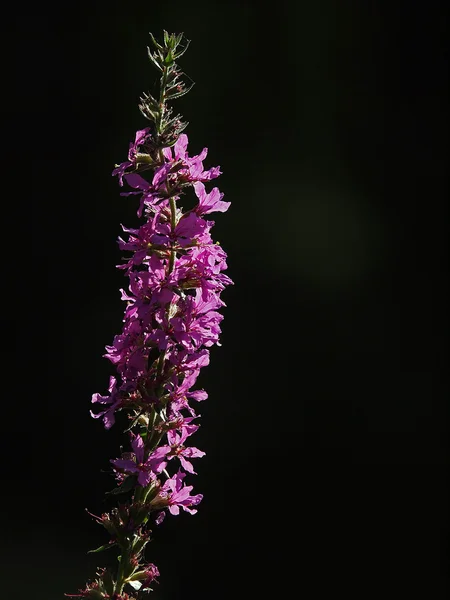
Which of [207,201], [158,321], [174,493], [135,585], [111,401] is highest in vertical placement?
[207,201]

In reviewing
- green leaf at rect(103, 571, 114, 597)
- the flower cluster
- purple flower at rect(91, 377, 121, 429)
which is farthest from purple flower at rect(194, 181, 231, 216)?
green leaf at rect(103, 571, 114, 597)

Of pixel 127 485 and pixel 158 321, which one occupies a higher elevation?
pixel 158 321

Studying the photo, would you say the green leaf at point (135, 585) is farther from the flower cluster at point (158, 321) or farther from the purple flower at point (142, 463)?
the purple flower at point (142, 463)

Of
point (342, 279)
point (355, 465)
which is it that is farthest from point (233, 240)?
point (355, 465)

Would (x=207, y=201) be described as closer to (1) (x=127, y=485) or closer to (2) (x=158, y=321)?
(2) (x=158, y=321)

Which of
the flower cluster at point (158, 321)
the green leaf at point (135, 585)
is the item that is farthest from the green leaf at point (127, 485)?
the green leaf at point (135, 585)

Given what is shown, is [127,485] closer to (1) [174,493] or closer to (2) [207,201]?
(1) [174,493]

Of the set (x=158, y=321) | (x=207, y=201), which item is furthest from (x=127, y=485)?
(x=207, y=201)

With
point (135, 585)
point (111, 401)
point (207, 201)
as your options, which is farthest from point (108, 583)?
point (207, 201)
